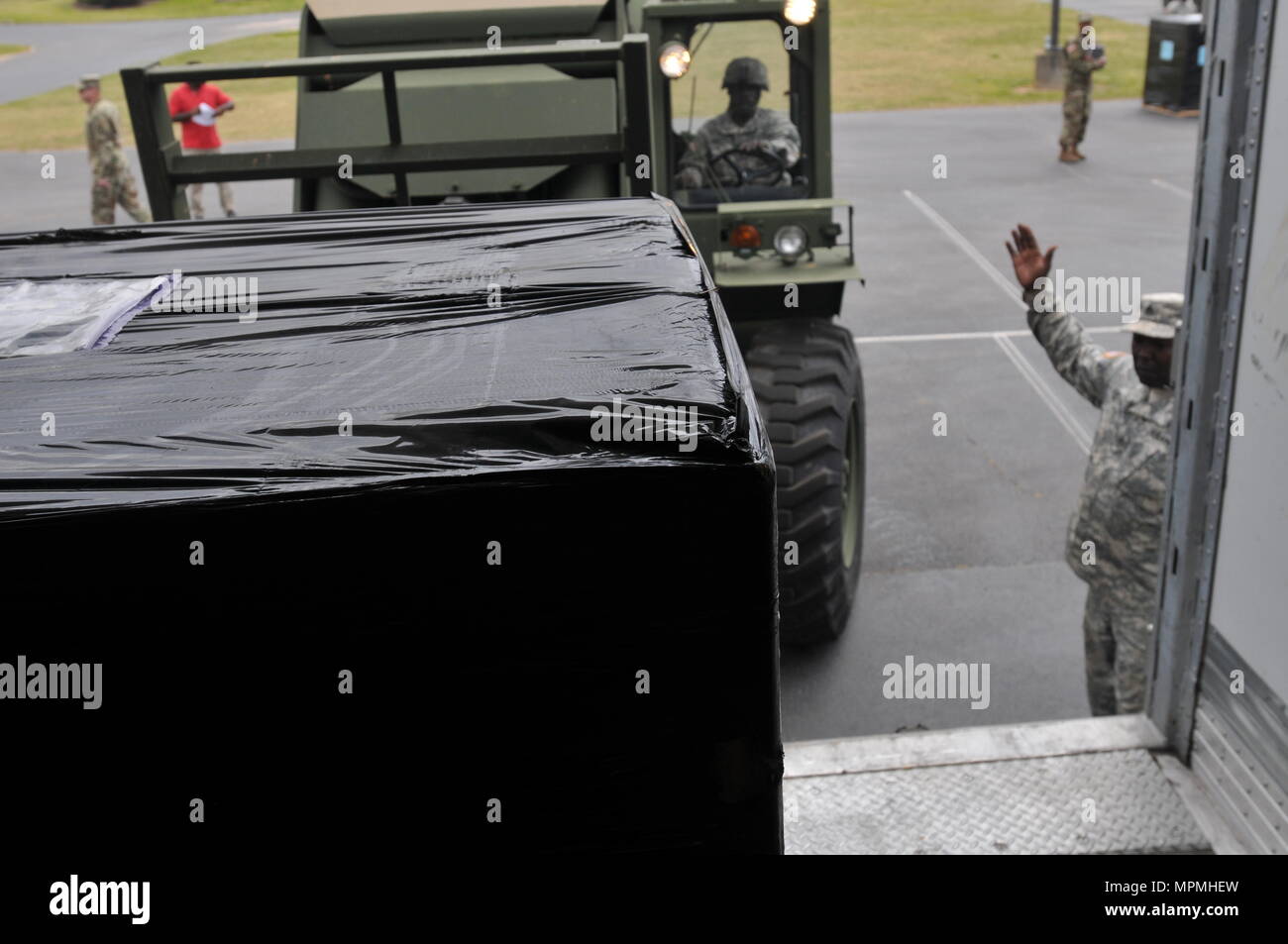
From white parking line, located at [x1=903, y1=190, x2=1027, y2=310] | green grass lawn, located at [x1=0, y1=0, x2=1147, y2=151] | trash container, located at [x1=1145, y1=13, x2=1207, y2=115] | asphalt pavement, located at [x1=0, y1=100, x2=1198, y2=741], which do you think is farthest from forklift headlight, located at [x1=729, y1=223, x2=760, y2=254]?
green grass lawn, located at [x1=0, y1=0, x2=1147, y2=151]

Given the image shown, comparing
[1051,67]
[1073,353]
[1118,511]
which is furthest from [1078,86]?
[1118,511]

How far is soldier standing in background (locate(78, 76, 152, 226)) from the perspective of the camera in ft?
44.0

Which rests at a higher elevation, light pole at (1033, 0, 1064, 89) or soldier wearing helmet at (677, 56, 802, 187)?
soldier wearing helmet at (677, 56, 802, 187)

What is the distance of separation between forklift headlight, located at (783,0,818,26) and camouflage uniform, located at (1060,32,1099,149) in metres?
12.2

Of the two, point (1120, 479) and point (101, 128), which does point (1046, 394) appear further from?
point (101, 128)

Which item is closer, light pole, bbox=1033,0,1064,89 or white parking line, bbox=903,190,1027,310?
white parking line, bbox=903,190,1027,310

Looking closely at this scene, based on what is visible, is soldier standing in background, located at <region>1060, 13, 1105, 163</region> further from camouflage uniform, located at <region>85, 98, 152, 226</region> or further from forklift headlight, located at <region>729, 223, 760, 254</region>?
forklift headlight, located at <region>729, 223, 760, 254</region>

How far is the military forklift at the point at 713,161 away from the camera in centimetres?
518

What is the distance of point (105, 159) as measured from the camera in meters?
13.5

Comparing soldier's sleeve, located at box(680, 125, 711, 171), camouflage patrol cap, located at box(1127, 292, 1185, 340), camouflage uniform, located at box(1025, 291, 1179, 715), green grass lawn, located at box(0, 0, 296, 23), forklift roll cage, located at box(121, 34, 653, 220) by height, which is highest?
green grass lawn, located at box(0, 0, 296, 23)

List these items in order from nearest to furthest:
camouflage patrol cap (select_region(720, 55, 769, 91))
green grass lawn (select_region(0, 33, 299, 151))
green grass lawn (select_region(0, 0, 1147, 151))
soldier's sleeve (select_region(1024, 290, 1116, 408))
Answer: soldier's sleeve (select_region(1024, 290, 1116, 408)) < camouflage patrol cap (select_region(720, 55, 769, 91)) < green grass lawn (select_region(0, 33, 299, 151)) < green grass lawn (select_region(0, 0, 1147, 151))

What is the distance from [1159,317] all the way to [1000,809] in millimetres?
1747

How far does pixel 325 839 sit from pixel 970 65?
29543 millimetres

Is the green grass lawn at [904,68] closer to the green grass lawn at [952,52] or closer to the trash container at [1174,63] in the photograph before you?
the green grass lawn at [952,52]
